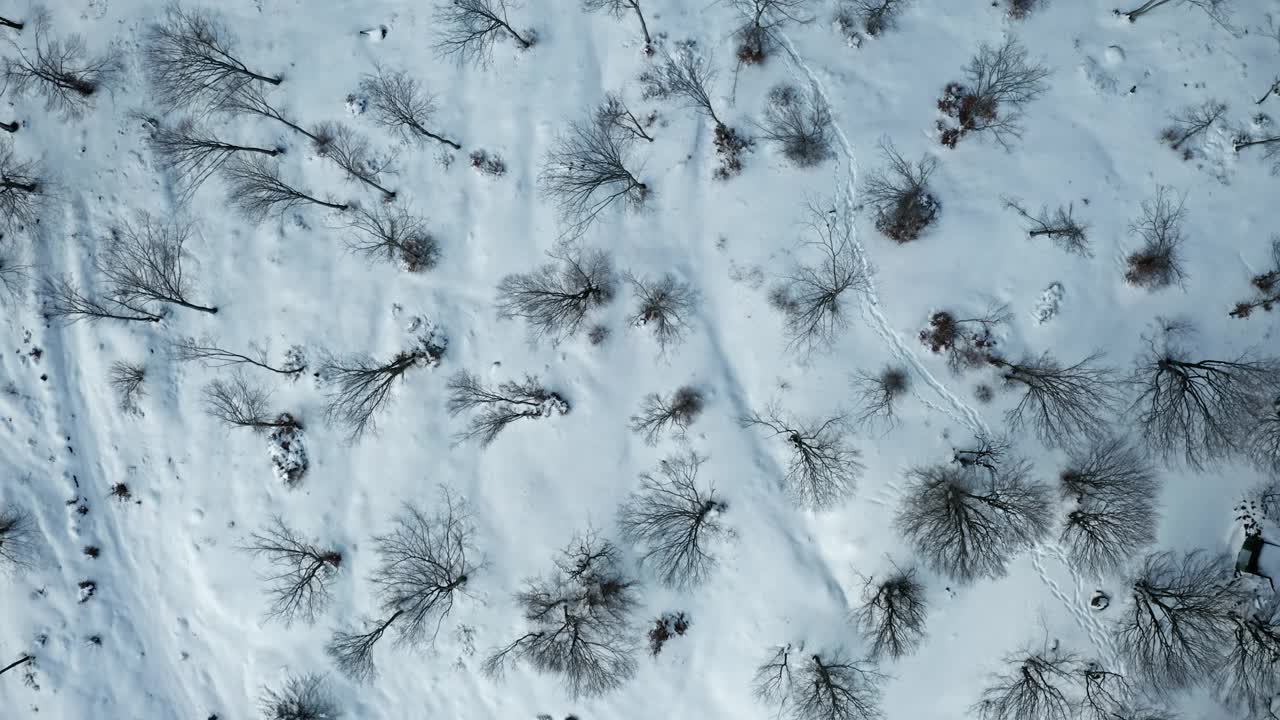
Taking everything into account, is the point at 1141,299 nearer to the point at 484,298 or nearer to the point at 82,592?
the point at 484,298

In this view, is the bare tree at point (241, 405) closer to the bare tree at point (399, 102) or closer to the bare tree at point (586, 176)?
the bare tree at point (399, 102)

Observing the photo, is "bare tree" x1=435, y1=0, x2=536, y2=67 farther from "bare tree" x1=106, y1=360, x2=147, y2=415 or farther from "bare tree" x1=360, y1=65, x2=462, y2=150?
"bare tree" x1=106, y1=360, x2=147, y2=415

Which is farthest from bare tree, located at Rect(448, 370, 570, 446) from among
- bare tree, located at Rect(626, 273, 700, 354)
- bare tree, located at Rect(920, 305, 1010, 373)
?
bare tree, located at Rect(920, 305, 1010, 373)

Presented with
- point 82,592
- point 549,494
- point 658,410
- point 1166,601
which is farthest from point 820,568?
point 82,592

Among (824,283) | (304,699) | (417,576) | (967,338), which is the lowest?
(967,338)

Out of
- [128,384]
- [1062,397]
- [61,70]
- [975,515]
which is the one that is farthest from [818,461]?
[61,70]

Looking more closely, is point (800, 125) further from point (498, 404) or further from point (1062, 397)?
point (498, 404)

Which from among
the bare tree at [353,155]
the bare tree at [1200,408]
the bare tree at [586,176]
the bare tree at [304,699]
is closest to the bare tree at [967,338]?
the bare tree at [1200,408]

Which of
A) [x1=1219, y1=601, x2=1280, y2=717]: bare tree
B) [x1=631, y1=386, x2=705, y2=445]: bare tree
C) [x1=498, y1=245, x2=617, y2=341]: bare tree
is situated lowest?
[x1=1219, y1=601, x2=1280, y2=717]: bare tree
